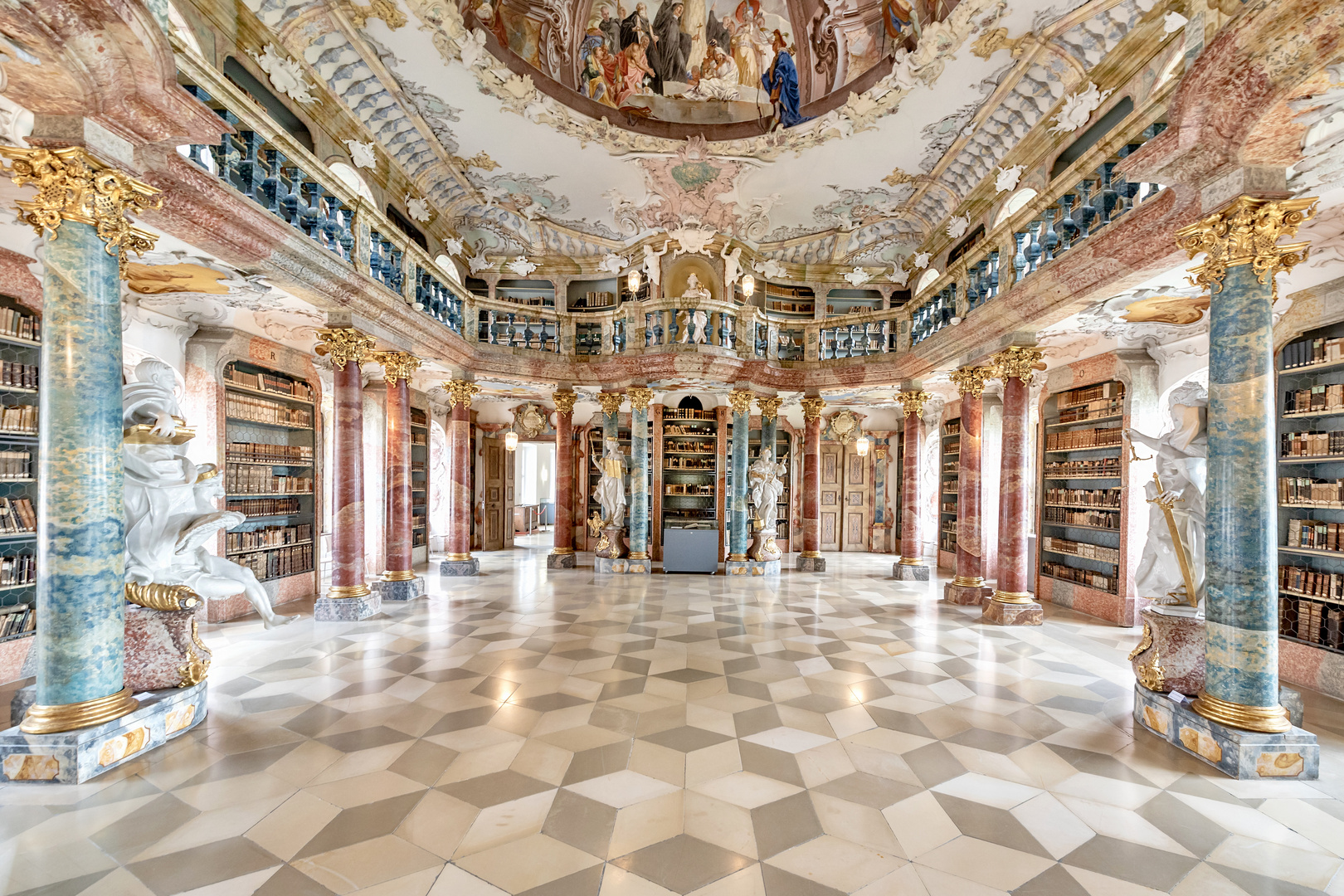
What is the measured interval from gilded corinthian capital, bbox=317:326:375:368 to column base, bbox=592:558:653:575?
20.3 ft

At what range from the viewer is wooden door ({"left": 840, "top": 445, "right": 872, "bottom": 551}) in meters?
15.2

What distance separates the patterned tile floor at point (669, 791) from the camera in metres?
2.59

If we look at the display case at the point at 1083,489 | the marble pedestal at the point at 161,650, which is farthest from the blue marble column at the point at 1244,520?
the marble pedestal at the point at 161,650

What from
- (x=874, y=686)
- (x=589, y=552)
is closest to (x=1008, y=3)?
(x=874, y=686)

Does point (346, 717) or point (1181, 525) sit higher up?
point (1181, 525)

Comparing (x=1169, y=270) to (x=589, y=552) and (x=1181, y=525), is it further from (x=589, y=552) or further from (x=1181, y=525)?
(x=589, y=552)

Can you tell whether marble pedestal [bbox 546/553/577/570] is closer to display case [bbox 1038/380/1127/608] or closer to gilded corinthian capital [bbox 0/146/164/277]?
display case [bbox 1038/380/1127/608]

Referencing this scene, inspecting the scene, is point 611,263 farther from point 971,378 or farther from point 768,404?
point 971,378

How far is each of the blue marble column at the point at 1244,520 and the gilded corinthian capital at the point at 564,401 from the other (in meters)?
10.4

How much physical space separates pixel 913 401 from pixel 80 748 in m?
12.0

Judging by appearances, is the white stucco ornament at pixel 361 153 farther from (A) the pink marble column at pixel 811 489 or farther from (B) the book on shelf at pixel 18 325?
(A) the pink marble column at pixel 811 489

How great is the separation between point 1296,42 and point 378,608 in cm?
1004

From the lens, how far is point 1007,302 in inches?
278

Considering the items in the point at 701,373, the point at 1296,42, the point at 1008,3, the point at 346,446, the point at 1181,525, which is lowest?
the point at 1181,525
